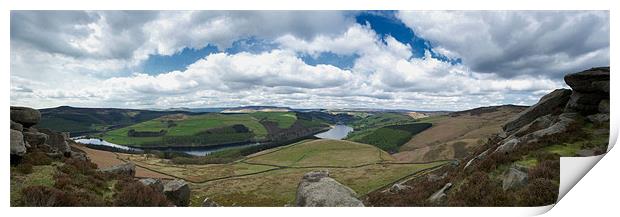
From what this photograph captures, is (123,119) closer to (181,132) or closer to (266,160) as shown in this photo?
(181,132)

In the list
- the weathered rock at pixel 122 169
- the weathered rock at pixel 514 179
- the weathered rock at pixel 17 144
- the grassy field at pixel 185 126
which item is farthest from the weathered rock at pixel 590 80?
the grassy field at pixel 185 126

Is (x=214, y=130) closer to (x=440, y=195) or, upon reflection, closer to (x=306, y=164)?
(x=306, y=164)

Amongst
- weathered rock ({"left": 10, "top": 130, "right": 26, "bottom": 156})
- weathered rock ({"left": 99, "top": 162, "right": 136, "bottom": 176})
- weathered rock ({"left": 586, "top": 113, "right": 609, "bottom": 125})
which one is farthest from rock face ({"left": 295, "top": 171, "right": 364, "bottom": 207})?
weathered rock ({"left": 586, "top": 113, "right": 609, "bottom": 125})

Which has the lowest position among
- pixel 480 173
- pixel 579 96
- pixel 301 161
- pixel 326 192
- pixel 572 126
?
pixel 301 161

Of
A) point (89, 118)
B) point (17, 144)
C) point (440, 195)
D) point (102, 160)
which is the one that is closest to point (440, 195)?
point (440, 195)

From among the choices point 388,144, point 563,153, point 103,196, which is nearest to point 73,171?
point 103,196
